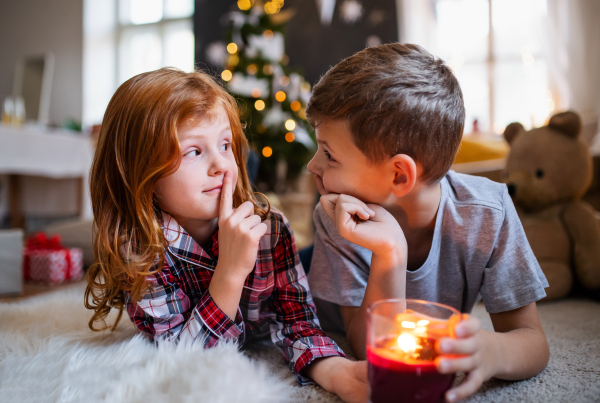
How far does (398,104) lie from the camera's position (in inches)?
26.4

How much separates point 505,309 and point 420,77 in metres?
0.40

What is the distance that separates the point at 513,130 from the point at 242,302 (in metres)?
1.19

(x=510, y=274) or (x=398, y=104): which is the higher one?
(x=398, y=104)

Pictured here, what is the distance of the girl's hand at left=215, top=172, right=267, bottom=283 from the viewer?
26.7 inches

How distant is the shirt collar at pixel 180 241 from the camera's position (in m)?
0.76

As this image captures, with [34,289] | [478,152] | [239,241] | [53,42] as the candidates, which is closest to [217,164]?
[239,241]

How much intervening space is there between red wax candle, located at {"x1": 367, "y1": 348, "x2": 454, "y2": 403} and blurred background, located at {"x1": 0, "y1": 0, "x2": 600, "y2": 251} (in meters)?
1.19

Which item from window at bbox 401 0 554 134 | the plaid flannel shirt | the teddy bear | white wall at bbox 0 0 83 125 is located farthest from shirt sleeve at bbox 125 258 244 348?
white wall at bbox 0 0 83 125

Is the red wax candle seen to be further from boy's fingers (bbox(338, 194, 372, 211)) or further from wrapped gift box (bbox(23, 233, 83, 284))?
wrapped gift box (bbox(23, 233, 83, 284))

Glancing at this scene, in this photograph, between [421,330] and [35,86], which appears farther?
[35,86]

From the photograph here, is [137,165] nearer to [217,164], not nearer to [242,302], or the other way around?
[217,164]

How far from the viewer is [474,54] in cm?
338

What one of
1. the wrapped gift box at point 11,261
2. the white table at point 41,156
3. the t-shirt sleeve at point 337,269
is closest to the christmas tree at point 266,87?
the white table at point 41,156

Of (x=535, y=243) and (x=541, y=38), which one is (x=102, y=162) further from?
(x=541, y=38)
